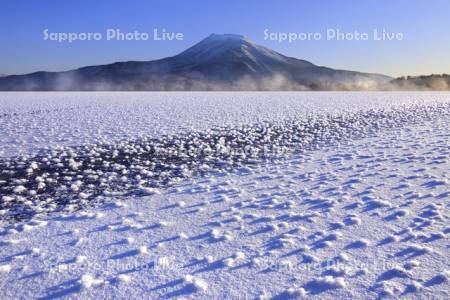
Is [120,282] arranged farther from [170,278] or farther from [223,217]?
[223,217]

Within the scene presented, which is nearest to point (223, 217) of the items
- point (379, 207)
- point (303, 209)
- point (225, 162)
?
point (303, 209)

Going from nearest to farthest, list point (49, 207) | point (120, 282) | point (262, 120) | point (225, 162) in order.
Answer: point (120, 282)
point (49, 207)
point (225, 162)
point (262, 120)

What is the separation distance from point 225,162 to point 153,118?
11.1m

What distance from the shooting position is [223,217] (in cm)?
604

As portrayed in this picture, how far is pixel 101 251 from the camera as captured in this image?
4809mm

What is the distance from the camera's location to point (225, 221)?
231 inches

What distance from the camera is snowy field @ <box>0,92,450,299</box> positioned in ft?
13.4

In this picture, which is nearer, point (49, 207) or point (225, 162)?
point (49, 207)

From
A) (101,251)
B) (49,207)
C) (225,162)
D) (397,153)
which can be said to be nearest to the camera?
(101,251)

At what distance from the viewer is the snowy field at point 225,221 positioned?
4.09 meters

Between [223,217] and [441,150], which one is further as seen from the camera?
[441,150]

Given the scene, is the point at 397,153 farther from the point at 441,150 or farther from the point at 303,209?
the point at 303,209

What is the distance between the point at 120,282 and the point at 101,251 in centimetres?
87

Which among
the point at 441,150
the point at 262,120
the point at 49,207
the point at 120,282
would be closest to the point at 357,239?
the point at 120,282
